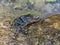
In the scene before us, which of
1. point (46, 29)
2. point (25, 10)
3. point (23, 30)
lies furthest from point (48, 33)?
point (25, 10)

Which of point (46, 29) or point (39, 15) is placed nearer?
point (46, 29)

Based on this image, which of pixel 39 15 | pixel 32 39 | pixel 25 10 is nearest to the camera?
pixel 32 39

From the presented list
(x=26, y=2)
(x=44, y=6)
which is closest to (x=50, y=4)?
(x=44, y=6)

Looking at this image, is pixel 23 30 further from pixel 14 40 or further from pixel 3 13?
pixel 3 13

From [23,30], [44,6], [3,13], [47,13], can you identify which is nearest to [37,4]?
[44,6]

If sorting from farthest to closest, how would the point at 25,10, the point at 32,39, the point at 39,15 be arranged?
the point at 25,10
the point at 39,15
the point at 32,39

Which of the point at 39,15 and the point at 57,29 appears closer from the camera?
the point at 57,29

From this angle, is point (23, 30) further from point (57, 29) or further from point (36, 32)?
point (57, 29)
